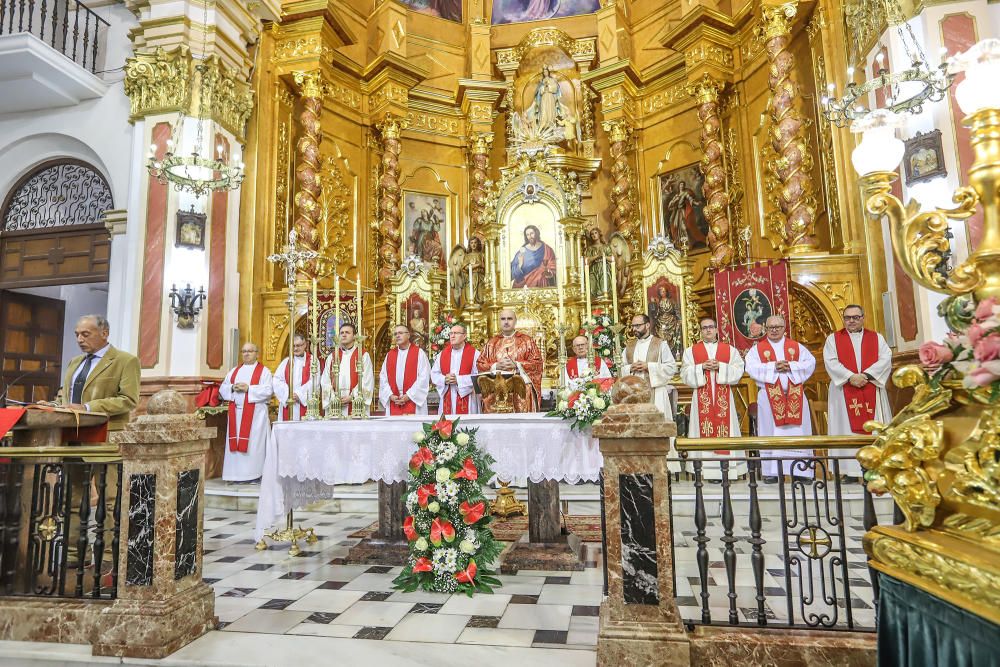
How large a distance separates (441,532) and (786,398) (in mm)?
4984

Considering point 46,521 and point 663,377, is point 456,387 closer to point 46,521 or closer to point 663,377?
point 663,377

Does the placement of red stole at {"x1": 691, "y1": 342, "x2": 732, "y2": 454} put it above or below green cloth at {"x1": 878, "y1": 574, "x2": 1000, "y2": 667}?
above

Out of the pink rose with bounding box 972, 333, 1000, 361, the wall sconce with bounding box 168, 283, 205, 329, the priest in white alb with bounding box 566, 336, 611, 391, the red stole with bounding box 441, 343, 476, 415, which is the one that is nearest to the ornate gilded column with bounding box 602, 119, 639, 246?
the priest in white alb with bounding box 566, 336, 611, 391

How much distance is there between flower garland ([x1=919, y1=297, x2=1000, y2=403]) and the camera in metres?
1.65

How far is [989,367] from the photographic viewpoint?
1.64m

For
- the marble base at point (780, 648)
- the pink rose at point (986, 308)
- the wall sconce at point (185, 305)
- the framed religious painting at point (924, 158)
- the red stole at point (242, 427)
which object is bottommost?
the marble base at point (780, 648)

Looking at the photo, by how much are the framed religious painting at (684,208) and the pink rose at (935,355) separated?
956 centimetres

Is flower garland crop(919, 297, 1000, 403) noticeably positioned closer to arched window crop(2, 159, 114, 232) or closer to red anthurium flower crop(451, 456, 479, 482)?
red anthurium flower crop(451, 456, 479, 482)

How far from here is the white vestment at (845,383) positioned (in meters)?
6.99

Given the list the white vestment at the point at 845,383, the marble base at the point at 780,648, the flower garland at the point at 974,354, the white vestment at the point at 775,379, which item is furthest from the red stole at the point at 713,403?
the flower garland at the point at 974,354

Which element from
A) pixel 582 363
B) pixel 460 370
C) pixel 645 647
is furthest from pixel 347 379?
pixel 645 647

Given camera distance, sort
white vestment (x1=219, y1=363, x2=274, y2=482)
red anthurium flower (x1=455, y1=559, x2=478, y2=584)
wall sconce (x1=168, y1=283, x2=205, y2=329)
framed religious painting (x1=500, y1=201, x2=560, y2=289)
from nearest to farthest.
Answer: red anthurium flower (x1=455, y1=559, x2=478, y2=584) < white vestment (x1=219, y1=363, x2=274, y2=482) < wall sconce (x1=168, y1=283, x2=205, y2=329) < framed religious painting (x1=500, y1=201, x2=560, y2=289)

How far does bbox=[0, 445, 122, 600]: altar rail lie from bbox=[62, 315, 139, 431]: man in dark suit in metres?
0.65

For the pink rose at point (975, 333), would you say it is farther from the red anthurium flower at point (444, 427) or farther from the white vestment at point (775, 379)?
the white vestment at point (775, 379)
